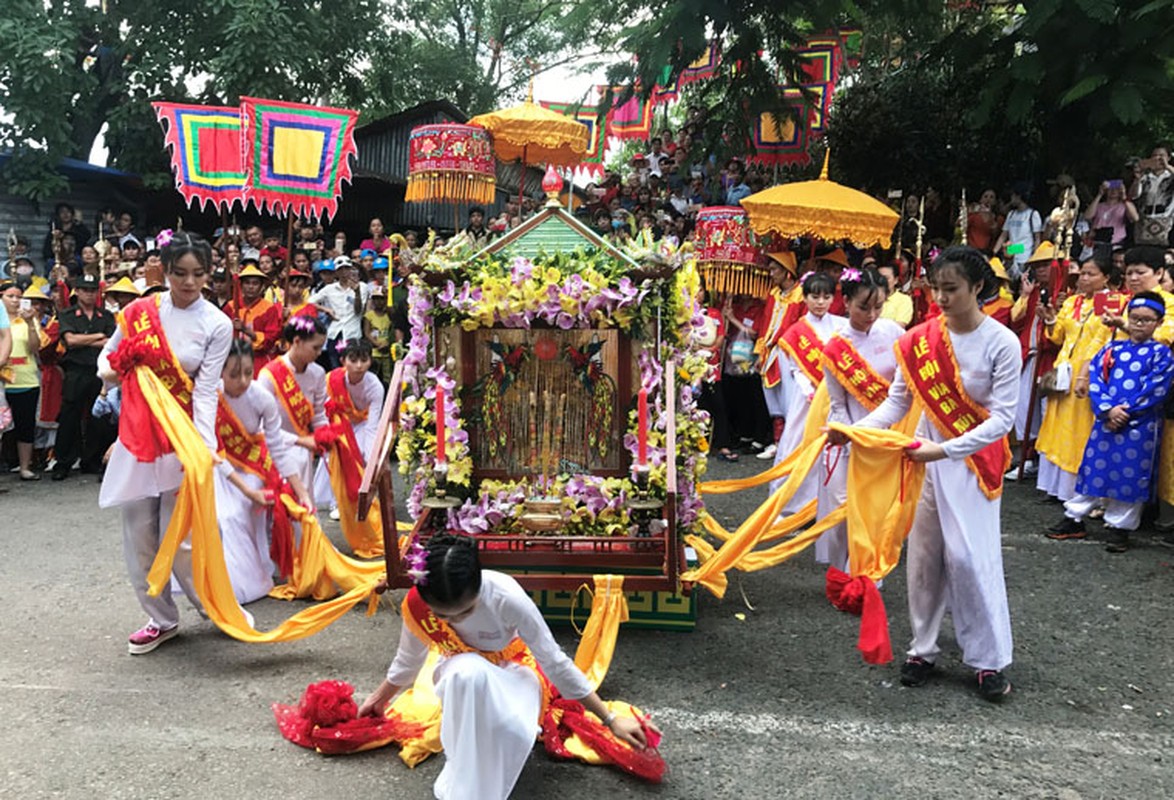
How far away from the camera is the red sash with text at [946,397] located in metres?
3.95

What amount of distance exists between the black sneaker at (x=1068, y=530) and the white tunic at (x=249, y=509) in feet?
17.4

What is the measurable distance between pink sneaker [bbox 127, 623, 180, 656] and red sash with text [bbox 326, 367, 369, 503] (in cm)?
172

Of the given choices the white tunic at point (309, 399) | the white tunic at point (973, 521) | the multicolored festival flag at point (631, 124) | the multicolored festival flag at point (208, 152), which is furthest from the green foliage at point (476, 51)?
the white tunic at point (973, 521)

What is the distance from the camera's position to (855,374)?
5.45 metres

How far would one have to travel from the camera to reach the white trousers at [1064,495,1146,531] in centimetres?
629

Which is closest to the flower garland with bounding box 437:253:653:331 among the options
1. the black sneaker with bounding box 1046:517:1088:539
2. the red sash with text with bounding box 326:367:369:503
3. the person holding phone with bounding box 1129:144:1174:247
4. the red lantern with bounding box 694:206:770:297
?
the red sash with text with bounding box 326:367:369:503

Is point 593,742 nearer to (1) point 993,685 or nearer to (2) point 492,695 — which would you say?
(2) point 492,695

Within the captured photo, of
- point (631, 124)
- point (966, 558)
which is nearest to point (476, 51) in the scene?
point (631, 124)

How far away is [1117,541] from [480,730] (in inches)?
207

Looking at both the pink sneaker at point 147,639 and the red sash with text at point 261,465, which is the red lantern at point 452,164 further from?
the pink sneaker at point 147,639

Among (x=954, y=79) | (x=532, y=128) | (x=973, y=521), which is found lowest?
(x=973, y=521)

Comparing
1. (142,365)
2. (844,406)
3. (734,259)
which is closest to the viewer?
(142,365)

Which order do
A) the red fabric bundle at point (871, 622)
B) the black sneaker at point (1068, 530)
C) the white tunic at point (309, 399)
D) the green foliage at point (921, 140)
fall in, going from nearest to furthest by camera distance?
the red fabric bundle at point (871, 622)
the white tunic at point (309, 399)
the black sneaker at point (1068, 530)
the green foliage at point (921, 140)

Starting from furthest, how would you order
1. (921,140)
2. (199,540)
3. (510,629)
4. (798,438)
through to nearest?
(921,140), (798,438), (199,540), (510,629)
